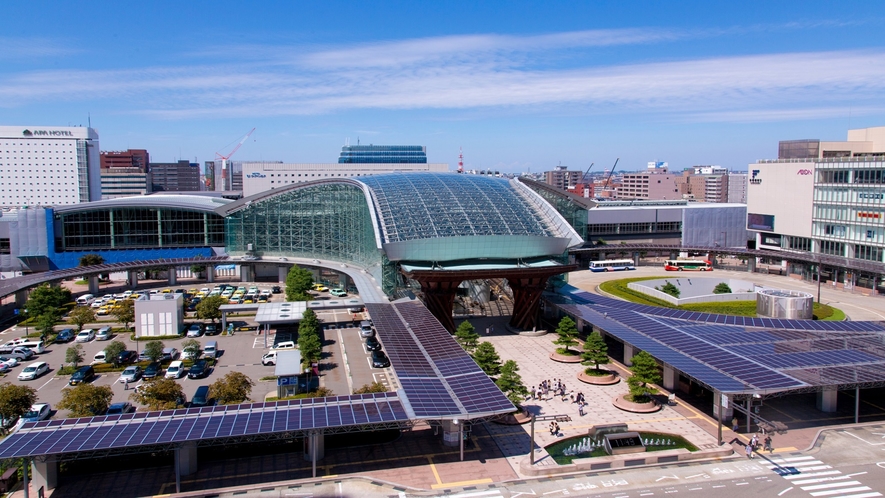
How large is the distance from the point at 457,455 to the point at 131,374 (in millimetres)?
22879

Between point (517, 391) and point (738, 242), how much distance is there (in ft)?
244

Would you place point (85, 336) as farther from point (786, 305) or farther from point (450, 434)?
point (786, 305)

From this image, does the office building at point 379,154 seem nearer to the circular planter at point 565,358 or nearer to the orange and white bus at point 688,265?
the orange and white bus at point 688,265

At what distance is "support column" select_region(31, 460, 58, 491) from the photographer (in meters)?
26.4

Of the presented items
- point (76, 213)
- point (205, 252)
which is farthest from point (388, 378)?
point (76, 213)

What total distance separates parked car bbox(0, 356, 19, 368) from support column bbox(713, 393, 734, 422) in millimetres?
42725

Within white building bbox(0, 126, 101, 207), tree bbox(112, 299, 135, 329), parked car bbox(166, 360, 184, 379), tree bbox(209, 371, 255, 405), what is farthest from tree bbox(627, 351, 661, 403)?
white building bbox(0, 126, 101, 207)

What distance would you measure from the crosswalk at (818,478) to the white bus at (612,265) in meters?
55.1

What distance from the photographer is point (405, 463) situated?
29344 mm

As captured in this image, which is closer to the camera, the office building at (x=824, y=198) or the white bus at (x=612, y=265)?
the office building at (x=824, y=198)

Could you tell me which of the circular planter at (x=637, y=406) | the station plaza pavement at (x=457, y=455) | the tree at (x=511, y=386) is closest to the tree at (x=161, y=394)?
the station plaza pavement at (x=457, y=455)

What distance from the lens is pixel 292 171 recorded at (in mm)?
141875

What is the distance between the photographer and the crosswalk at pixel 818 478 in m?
26.9

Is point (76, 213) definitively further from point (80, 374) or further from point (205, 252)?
point (80, 374)
